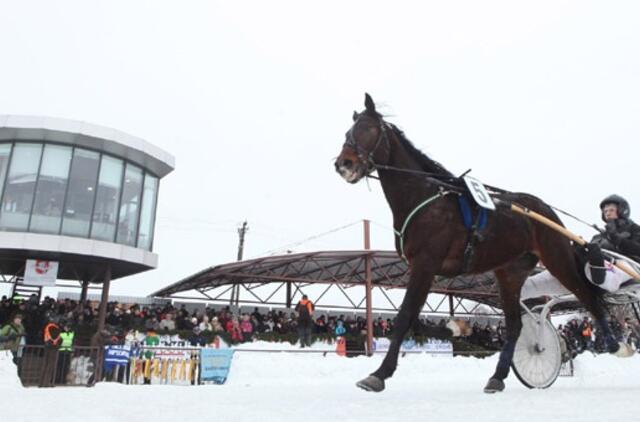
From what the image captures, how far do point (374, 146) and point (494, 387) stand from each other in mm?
2501

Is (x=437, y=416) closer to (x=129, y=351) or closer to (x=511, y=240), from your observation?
(x=511, y=240)

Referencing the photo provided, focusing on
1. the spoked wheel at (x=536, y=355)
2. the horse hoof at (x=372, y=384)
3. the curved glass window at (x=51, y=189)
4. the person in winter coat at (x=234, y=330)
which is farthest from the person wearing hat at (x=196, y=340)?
the horse hoof at (x=372, y=384)

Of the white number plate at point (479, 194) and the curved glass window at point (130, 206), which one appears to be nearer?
the white number plate at point (479, 194)

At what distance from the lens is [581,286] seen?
5609 millimetres

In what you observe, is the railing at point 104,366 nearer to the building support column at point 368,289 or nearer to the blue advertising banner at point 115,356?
the blue advertising banner at point 115,356

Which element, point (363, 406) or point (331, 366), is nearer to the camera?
point (363, 406)

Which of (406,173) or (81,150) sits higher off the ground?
(81,150)

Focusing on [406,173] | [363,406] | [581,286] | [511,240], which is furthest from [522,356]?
[363,406]

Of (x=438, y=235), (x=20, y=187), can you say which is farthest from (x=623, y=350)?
(x=20, y=187)

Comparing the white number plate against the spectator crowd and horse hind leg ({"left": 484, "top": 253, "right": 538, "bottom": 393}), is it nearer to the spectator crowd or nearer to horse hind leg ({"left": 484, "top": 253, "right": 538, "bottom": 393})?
horse hind leg ({"left": 484, "top": 253, "right": 538, "bottom": 393})

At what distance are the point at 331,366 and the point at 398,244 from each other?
13165 mm

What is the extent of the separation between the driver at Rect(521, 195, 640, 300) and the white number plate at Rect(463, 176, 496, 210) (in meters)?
1.54

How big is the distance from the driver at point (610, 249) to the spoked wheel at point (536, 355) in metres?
0.56

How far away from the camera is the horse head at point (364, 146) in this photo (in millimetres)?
4531
